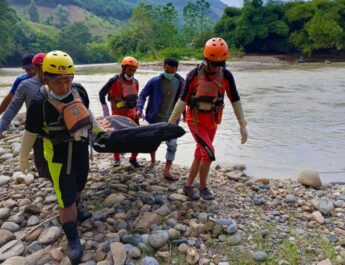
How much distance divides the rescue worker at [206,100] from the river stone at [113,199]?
81 centimetres

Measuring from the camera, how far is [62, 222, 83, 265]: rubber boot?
3.59 metres

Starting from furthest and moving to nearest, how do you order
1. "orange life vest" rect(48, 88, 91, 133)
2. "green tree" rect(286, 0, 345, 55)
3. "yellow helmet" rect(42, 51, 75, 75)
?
"green tree" rect(286, 0, 345, 55), "orange life vest" rect(48, 88, 91, 133), "yellow helmet" rect(42, 51, 75, 75)

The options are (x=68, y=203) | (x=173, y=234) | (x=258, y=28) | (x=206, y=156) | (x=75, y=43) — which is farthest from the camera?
(x=75, y=43)

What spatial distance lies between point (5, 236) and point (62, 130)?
4.19 ft

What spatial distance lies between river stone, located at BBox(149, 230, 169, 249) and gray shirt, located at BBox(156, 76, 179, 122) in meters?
2.06

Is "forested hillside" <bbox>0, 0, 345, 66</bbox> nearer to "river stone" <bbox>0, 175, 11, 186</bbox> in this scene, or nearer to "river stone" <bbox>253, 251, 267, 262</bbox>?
"river stone" <bbox>0, 175, 11, 186</bbox>

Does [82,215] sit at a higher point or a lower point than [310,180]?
higher

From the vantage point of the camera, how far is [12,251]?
12.4 ft

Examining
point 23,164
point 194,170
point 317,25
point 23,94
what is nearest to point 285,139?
point 194,170

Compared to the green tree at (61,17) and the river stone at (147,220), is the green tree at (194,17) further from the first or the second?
the river stone at (147,220)

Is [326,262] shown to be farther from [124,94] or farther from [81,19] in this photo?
[81,19]

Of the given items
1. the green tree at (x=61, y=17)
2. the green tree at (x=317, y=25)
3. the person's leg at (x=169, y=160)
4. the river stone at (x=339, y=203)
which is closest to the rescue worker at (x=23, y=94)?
the person's leg at (x=169, y=160)

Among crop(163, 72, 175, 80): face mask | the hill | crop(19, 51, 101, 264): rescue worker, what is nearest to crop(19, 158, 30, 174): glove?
crop(19, 51, 101, 264): rescue worker

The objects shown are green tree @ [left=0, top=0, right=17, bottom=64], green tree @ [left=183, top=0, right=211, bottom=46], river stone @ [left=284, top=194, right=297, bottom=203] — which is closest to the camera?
river stone @ [left=284, top=194, right=297, bottom=203]
